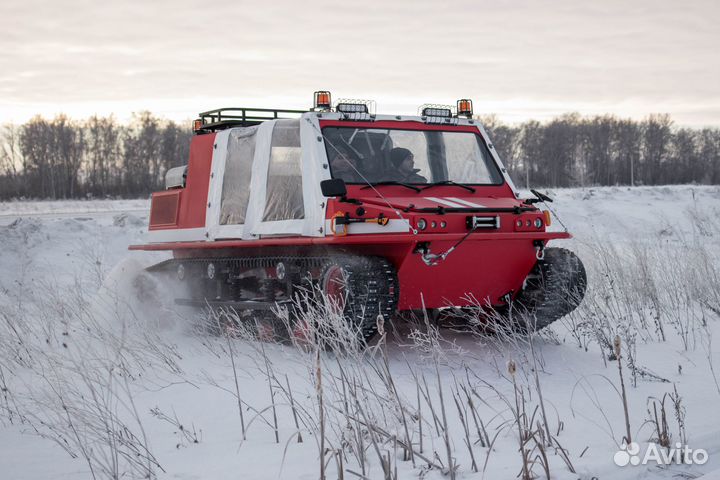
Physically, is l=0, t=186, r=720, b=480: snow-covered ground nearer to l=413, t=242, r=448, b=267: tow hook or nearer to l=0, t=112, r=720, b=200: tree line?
l=413, t=242, r=448, b=267: tow hook

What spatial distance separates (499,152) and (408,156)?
5112 centimetres

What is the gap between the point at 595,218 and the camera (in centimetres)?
2270

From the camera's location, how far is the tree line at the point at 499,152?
5875cm

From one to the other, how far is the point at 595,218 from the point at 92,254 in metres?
12.4

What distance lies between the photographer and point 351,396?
232 inches

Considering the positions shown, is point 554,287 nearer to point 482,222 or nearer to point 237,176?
point 482,222

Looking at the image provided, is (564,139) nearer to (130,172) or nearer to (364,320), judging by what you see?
(130,172)

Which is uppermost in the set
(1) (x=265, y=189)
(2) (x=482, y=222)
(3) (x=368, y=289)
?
(1) (x=265, y=189)

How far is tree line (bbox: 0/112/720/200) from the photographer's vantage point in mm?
58750

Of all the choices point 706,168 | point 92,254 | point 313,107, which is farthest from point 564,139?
point 313,107

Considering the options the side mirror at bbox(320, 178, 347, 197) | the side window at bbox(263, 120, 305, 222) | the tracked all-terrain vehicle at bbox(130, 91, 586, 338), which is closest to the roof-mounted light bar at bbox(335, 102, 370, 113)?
the tracked all-terrain vehicle at bbox(130, 91, 586, 338)

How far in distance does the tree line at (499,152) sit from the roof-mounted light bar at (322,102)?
117ft

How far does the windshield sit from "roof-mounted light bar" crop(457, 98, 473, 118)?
1.14ft

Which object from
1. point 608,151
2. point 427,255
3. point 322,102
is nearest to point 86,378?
point 427,255
